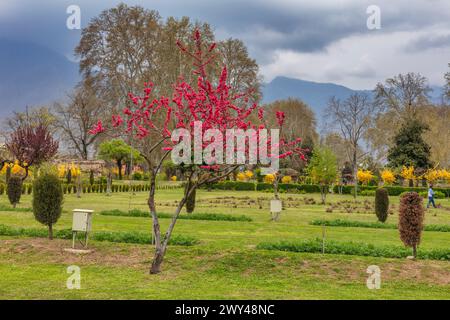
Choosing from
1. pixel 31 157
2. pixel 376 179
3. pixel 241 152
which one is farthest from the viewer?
pixel 376 179

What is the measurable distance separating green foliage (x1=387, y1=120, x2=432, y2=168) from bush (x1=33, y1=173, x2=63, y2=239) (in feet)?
141

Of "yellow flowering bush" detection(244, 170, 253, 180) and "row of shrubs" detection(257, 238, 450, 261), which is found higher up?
"yellow flowering bush" detection(244, 170, 253, 180)

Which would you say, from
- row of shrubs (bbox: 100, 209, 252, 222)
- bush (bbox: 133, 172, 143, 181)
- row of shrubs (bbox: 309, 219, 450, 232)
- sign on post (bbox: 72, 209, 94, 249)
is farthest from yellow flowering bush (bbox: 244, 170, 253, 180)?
sign on post (bbox: 72, 209, 94, 249)

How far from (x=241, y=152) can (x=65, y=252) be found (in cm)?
539

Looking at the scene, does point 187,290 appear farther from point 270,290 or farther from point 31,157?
point 31,157

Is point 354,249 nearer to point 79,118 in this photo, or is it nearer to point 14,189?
point 14,189

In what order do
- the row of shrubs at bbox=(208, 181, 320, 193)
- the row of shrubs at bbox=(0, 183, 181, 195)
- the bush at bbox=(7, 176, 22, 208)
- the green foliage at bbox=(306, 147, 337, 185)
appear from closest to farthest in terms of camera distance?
the bush at bbox=(7, 176, 22, 208)
the green foliage at bbox=(306, 147, 337, 185)
the row of shrubs at bbox=(0, 183, 181, 195)
the row of shrubs at bbox=(208, 181, 320, 193)

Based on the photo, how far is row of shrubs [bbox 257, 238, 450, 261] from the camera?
1132 cm

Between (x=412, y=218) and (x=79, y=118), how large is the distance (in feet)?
164

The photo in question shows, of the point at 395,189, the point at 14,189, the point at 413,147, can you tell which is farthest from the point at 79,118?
the point at 413,147

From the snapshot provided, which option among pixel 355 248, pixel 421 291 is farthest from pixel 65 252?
pixel 421 291

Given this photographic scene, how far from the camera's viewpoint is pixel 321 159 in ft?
112

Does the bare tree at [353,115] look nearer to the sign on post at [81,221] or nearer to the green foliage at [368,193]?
the green foliage at [368,193]

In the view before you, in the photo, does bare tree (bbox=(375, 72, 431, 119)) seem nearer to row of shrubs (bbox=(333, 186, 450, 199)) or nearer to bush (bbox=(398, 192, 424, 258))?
row of shrubs (bbox=(333, 186, 450, 199))
